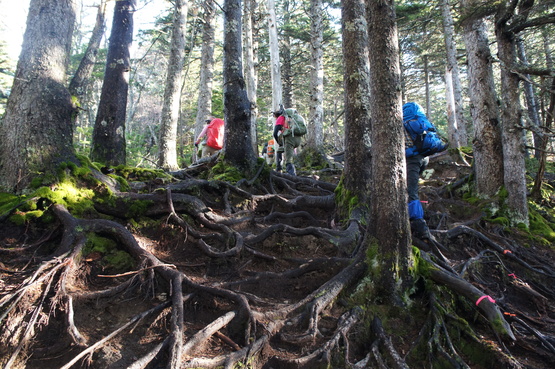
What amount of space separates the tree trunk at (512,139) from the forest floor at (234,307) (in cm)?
172

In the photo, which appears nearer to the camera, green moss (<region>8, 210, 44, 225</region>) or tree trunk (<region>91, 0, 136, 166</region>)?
green moss (<region>8, 210, 44, 225</region>)

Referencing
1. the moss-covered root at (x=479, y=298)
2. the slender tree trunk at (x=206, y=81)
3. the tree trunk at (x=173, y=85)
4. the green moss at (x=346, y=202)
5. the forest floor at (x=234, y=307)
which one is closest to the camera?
the forest floor at (x=234, y=307)

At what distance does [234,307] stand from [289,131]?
7314 millimetres

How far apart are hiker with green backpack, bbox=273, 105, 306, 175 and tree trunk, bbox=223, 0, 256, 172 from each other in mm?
2637

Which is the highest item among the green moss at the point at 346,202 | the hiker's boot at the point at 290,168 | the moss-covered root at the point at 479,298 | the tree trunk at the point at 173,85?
the tree trunk at the point at 173,85

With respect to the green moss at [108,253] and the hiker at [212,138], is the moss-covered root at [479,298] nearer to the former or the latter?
the green moss at [108,253]

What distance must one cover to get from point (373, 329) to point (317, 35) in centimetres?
1395

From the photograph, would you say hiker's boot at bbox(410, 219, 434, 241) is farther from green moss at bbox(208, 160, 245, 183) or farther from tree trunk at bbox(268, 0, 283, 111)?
tree trunk at bbox(268, 0, 283, 111)

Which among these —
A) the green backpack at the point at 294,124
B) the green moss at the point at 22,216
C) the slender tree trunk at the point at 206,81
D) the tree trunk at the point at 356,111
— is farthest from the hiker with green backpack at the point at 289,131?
the green moss at the point at 22,216

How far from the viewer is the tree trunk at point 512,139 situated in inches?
269

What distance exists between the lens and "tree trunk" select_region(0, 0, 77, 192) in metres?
4.44

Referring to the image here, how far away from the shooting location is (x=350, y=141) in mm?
5984

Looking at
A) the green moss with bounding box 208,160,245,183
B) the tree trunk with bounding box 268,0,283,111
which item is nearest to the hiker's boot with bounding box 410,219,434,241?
the green moss with bounding box 208,160,245,183

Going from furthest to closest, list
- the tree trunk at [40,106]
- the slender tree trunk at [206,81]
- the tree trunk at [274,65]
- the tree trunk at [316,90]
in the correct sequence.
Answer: the slender tree trunk at [206,81] < the tree trunk at [274,65] < the tree trunk at [316,90] < the tree trunk at [40,106]
